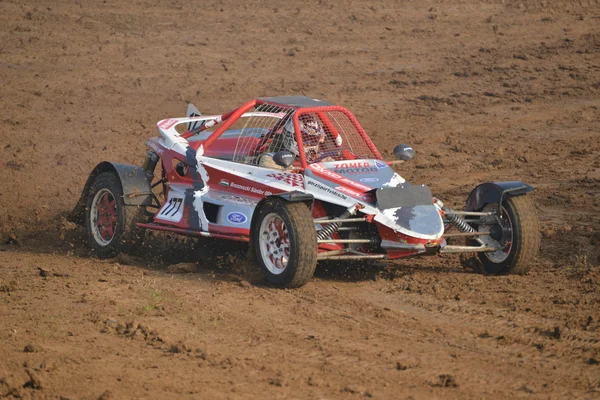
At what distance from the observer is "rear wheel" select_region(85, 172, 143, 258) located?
10.5 metres

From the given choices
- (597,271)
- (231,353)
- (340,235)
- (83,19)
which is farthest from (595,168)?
(83,19)

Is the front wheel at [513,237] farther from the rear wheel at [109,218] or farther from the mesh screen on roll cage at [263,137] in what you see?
the rear wheel at [109,218]

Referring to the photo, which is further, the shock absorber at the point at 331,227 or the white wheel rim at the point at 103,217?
the white wheel rim at the point at 103,217

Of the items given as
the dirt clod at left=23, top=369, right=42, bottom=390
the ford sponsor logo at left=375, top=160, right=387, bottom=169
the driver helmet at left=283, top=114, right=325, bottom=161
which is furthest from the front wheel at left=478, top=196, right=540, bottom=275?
the dirt clod at left=23, top=369, right=42, bottom=390

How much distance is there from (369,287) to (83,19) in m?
11.5

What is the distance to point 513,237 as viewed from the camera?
30.9 ft

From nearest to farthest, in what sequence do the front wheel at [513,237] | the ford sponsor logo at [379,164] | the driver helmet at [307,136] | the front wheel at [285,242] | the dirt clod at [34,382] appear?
the dirt clod at [34,382] < the front wheel at [285,242] < the front wheel at [513,237] < the ford sponsor logo at [379,164] < the driver helmet at [307,136]

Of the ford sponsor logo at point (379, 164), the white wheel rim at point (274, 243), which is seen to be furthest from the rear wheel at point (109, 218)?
the ford sponsor logo at point (379, 164)

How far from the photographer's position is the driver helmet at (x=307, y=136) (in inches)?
391

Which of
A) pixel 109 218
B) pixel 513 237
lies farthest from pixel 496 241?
pixel 109 218

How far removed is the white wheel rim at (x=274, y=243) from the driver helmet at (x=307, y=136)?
1023mm

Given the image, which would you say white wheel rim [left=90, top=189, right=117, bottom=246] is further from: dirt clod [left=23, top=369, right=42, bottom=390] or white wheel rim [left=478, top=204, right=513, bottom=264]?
dirt clod [left=23, top=369, right=42, bottom=390]

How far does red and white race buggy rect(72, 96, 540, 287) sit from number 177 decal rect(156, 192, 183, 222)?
0.04 ft

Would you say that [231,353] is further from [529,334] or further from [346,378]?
[529,334]
